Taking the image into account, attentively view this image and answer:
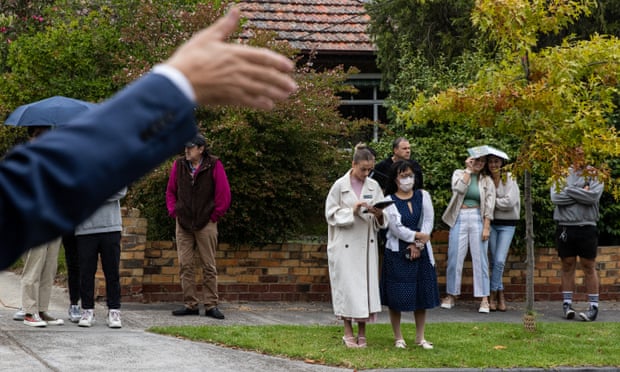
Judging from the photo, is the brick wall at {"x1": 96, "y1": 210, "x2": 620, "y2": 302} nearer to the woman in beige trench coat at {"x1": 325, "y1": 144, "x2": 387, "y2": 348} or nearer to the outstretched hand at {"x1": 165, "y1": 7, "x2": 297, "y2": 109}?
the woman in beige trench coat at {"x1": 325, "y1": 144, "x2": 387, "y2": 348}

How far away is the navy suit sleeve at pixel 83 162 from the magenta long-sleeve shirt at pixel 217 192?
9428 mm

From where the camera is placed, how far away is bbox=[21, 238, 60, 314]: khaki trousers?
9859 mm

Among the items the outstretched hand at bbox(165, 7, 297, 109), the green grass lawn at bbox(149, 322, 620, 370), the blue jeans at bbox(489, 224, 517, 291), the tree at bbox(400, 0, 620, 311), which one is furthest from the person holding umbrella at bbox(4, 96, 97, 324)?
the outstretched hand at bbox(165, 7, 297, 109)

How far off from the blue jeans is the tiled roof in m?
7.01

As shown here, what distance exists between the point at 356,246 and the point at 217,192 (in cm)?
226

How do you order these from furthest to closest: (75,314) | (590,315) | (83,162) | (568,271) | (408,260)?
(568,271) → (590,315) → (75,314) → (408,260) → (83,162)

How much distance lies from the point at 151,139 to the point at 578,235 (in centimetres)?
1114

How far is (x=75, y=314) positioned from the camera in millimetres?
10242

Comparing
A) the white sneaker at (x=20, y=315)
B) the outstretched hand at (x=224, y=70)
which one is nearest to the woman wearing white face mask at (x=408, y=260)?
the white sneaker at (x=20, y=315)

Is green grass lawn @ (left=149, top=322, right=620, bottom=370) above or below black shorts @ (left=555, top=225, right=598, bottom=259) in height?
below

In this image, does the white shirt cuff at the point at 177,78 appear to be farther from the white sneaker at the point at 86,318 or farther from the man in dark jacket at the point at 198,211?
the man in dark jacket at the point at 198,211

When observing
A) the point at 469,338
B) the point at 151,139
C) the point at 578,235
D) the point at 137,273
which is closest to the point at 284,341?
the point at 469,338

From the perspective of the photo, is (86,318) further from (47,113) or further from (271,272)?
(271,272)

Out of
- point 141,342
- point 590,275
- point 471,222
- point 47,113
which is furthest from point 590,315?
point 47,113
